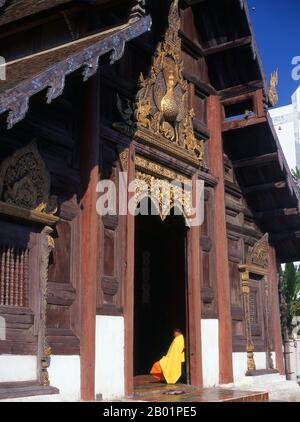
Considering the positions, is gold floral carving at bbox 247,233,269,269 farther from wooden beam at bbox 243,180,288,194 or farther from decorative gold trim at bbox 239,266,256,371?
wooden beam at bbox 243,180,288,194

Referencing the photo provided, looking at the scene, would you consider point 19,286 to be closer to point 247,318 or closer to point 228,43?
point 247,318

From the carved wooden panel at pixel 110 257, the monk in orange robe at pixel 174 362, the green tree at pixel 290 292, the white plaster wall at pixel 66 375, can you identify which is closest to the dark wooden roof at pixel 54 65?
the carved wooden panel at pixel 110 257

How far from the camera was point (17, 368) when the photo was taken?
6.63 metres

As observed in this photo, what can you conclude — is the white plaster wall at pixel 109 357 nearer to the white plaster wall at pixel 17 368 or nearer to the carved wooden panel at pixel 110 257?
the carved wooden panel at pixel 110 257

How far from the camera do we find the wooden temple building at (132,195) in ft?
A: 22.8

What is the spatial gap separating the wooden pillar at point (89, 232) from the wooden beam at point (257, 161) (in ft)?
14.9

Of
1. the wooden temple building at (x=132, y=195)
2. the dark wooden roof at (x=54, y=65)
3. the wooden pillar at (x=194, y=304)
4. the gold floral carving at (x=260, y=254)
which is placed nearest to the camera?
the dark wooden roof at (x=54, y=65)

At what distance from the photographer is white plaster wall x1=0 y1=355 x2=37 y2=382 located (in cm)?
647

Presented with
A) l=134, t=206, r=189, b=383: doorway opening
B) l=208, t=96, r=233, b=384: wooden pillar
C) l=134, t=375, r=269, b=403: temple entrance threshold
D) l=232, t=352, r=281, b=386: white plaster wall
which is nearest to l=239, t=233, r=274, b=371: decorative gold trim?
l=232, t=352, r=281, b=386: white plaster wall

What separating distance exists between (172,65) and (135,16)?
→ 2.71 m

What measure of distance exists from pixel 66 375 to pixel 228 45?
6.72 m

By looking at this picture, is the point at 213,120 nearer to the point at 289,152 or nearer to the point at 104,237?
the point at 104,237

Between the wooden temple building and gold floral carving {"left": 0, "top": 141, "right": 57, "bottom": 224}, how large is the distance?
0.06 ft

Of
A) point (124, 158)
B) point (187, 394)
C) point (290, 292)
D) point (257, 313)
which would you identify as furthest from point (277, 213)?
point (290, 292)
